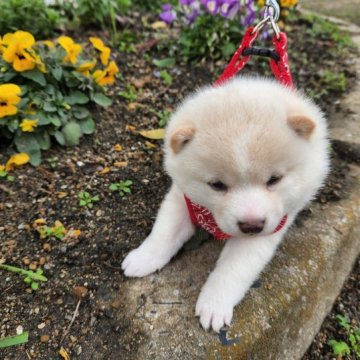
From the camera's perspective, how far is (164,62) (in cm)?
430

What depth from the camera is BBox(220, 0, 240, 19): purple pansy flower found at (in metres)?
4.13

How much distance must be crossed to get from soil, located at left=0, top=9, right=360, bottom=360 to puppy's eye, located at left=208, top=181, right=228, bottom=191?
2.53 ft

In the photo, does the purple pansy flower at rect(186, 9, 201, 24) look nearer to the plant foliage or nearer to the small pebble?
the plant foliage

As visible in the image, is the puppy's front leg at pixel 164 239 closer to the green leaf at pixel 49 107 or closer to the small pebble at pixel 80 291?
the small pebble at pixel 80 291

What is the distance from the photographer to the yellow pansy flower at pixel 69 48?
9.96 feet

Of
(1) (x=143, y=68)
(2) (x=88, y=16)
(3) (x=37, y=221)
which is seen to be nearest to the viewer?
(3) (x=37, y=221)

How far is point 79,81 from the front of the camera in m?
3.25

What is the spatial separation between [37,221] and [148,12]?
391 cm

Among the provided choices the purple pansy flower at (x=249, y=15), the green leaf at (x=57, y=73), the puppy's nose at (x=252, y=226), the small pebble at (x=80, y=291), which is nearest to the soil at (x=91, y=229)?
the small pebble at (x=80, y=291)

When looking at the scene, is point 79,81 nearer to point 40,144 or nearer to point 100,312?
point 40,144

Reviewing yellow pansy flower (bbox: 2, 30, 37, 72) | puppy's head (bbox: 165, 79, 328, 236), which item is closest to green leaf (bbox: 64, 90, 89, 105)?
yellow pansy flower (bbox: 2, 30, 37, 72)

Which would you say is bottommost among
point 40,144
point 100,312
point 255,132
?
point 100,312

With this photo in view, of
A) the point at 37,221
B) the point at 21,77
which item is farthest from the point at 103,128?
the point at 37,221

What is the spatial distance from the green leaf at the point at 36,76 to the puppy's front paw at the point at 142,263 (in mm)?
1504
